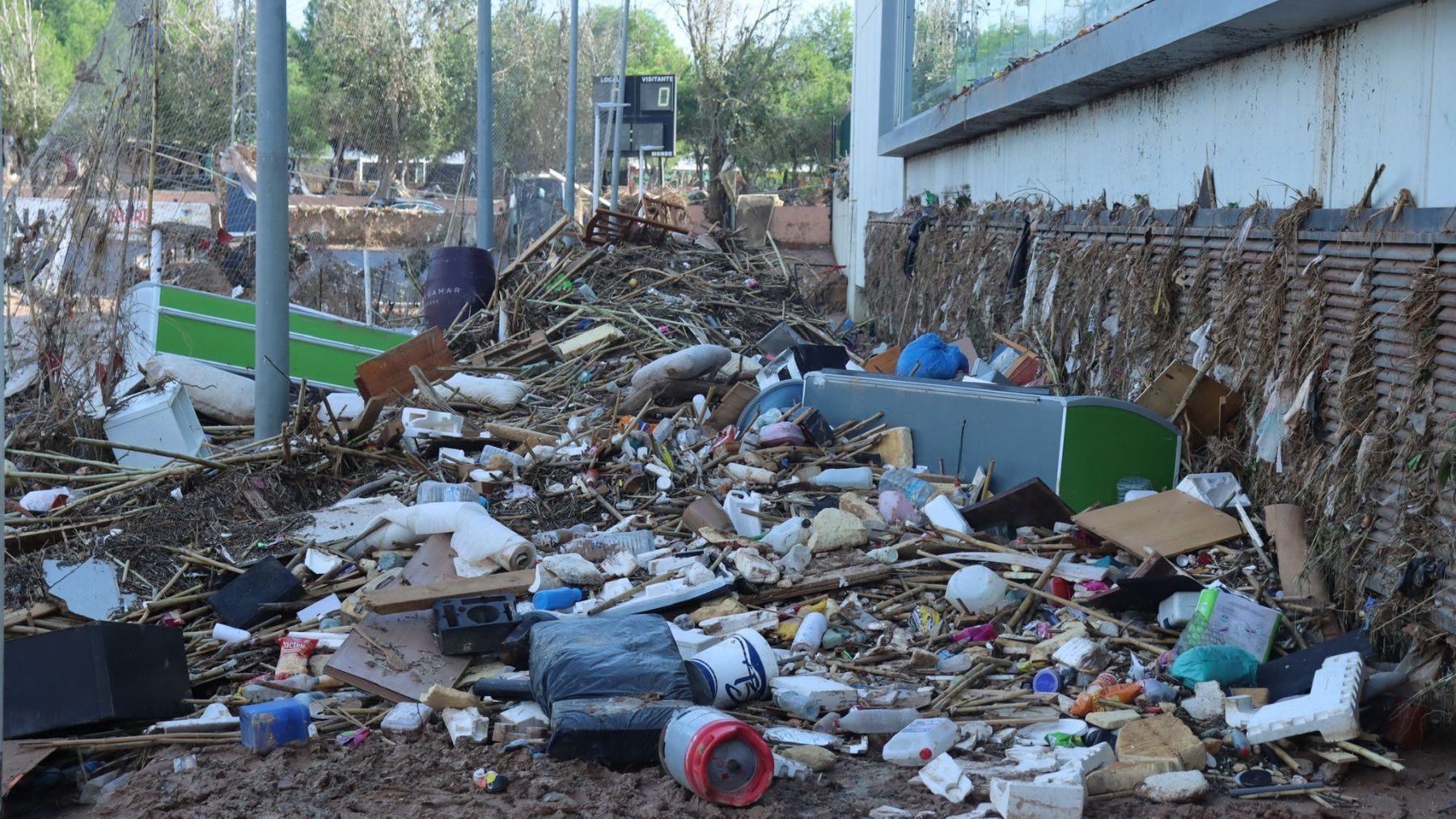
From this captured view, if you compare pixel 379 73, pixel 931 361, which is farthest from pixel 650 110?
pixel 931 361

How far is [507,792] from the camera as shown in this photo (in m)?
3.68

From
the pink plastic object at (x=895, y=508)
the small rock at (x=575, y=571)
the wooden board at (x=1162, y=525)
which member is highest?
the wooden board at (x=1162, y=525)

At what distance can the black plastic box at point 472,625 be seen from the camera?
4723 millimetres

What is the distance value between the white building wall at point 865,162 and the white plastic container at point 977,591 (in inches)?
502

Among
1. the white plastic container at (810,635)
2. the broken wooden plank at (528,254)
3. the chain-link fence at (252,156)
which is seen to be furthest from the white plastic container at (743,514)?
the broken wooden plank at (528,254)

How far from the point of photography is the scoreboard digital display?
24062mm

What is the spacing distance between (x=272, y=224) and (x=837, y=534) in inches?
181

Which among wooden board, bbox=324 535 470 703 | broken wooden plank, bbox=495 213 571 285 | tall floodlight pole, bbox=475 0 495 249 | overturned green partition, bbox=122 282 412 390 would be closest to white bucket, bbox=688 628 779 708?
wooden board, bbox=324 535 470 703

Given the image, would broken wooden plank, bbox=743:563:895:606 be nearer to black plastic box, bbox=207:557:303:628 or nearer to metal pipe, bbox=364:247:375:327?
black plastic box, bbox=207:557:303:628

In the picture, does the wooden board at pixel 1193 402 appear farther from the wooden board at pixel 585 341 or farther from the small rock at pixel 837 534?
the wooden board at pixel 585 341

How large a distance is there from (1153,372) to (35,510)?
6460 mm

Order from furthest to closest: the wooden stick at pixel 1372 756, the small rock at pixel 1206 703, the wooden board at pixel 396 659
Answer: the wooden board at pixel 396 659 → the small rock at pixel 1206 703 → the wooden stick at pixel 1372 756

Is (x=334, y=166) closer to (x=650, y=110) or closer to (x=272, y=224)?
(x=650, y=110)

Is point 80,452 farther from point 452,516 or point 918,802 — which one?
point 918,802
